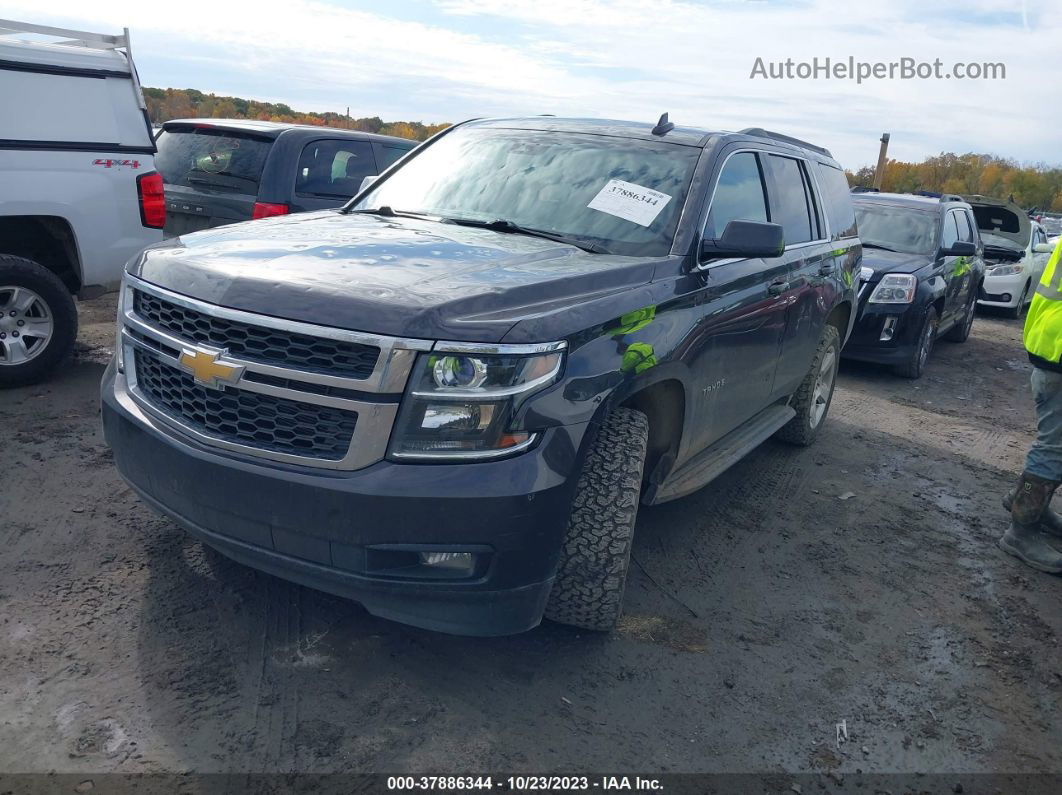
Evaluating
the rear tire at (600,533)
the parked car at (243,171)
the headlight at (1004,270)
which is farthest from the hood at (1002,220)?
the rear tire at (600,533)

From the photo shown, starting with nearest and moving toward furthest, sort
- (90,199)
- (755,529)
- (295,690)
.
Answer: (295,690) < (755,529) < (90,199)

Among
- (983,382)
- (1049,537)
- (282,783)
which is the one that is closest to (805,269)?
(1049,537)

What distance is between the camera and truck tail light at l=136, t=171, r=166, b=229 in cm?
589

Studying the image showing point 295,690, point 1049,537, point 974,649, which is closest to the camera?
point 295,690

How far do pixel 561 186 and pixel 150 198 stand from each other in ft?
11.0

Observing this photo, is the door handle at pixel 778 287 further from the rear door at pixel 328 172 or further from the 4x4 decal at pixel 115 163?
the 4x4 decal at pixel 115 163

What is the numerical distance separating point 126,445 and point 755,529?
3088 millimetres

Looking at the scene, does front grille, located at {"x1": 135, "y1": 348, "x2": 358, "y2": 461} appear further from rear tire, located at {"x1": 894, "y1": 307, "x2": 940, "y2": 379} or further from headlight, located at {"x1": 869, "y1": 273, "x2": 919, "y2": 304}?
rear tire, located at {"x1": 894, "y1": 307, "x2": 940, "y2": 379}

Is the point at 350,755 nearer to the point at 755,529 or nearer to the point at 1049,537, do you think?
the point at 755,529

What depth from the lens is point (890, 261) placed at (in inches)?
354

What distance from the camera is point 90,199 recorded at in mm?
5656

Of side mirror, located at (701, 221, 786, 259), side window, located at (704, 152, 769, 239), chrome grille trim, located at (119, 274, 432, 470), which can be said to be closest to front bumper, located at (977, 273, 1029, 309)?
side window, located at (704, 152, 769, 239)

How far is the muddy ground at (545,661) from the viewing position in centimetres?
262

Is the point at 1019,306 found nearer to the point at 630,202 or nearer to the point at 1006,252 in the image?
the point at 1006,252
